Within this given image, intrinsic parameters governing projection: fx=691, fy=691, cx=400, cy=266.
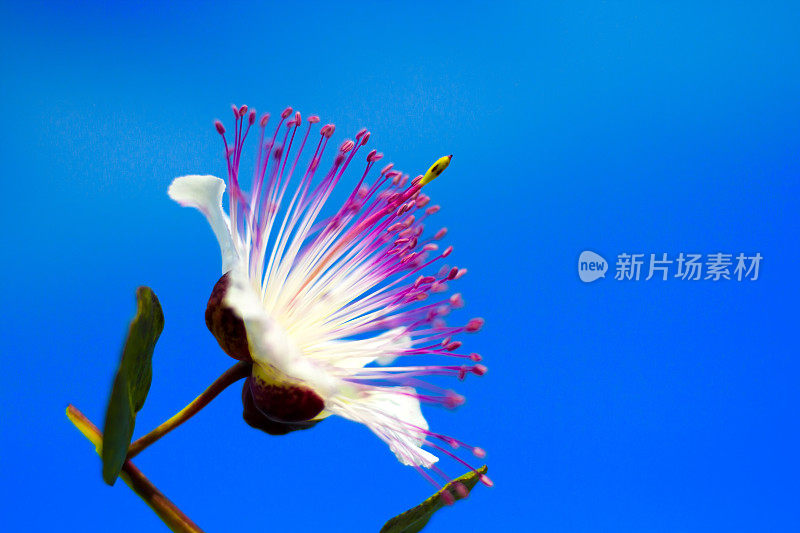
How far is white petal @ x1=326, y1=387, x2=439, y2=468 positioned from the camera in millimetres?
633

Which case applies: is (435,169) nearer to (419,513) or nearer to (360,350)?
(360,350)

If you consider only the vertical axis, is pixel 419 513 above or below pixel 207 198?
below

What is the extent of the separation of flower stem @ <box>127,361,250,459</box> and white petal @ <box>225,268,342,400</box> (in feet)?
0.11

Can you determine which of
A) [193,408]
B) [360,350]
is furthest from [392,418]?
[193,408]

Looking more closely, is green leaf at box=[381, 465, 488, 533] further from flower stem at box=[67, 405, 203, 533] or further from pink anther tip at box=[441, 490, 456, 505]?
flower stem at box=[67, 405, 203, 533]

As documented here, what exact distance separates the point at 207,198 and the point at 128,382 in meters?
0.19

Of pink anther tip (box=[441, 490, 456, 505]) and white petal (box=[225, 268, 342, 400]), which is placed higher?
white petal (box=[225, 268, 342, 400])

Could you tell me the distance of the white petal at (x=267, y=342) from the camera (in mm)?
532

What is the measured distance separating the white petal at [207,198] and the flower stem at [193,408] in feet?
0.29

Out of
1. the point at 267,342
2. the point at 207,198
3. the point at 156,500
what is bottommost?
the point at 156,500

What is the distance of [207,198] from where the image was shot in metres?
0.62

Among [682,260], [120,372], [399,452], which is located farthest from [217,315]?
[682,260]

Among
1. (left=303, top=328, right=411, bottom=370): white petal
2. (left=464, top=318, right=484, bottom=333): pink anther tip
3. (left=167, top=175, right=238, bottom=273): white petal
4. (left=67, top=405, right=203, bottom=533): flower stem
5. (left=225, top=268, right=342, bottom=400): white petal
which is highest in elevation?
(left=167, top=175, right=238, bottom=273): white petal

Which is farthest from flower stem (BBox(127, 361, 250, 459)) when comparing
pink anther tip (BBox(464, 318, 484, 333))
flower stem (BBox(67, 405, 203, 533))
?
pink anther tip (BBox(464, 318, 484, 333))
